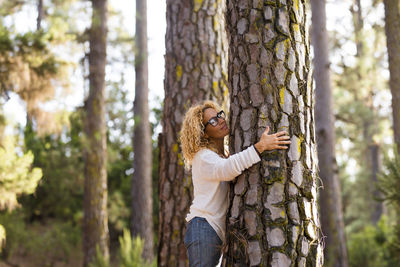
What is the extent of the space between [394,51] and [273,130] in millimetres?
5318

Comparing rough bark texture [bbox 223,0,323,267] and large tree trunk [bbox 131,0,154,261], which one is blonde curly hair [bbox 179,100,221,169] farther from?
large tree trunk [bbox 131,0,154,261]

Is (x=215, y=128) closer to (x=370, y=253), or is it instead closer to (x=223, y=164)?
(x=223, y=164)

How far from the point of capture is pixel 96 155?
9875mm

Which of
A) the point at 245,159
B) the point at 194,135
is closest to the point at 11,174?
the point at 194,135

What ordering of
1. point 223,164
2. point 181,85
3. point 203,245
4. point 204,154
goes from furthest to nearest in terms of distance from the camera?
1. point 181,85
2. point 204,154
3. point 203,245
4. point 223,164

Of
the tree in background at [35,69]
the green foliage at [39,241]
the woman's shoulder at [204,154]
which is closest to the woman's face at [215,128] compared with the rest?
the woman's shoulder at [204,154]

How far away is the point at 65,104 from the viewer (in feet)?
32.0

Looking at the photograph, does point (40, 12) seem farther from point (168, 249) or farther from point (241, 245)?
point (241, 245)

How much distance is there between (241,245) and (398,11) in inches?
238

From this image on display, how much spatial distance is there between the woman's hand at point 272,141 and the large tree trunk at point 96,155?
25.3 ft

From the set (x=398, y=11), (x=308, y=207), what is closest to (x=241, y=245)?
(x=308, y=207)

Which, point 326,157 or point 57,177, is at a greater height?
point 326,157

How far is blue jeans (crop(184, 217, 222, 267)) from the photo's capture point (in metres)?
2.90

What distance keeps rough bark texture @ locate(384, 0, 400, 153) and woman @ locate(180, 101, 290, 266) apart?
16.1 ft
